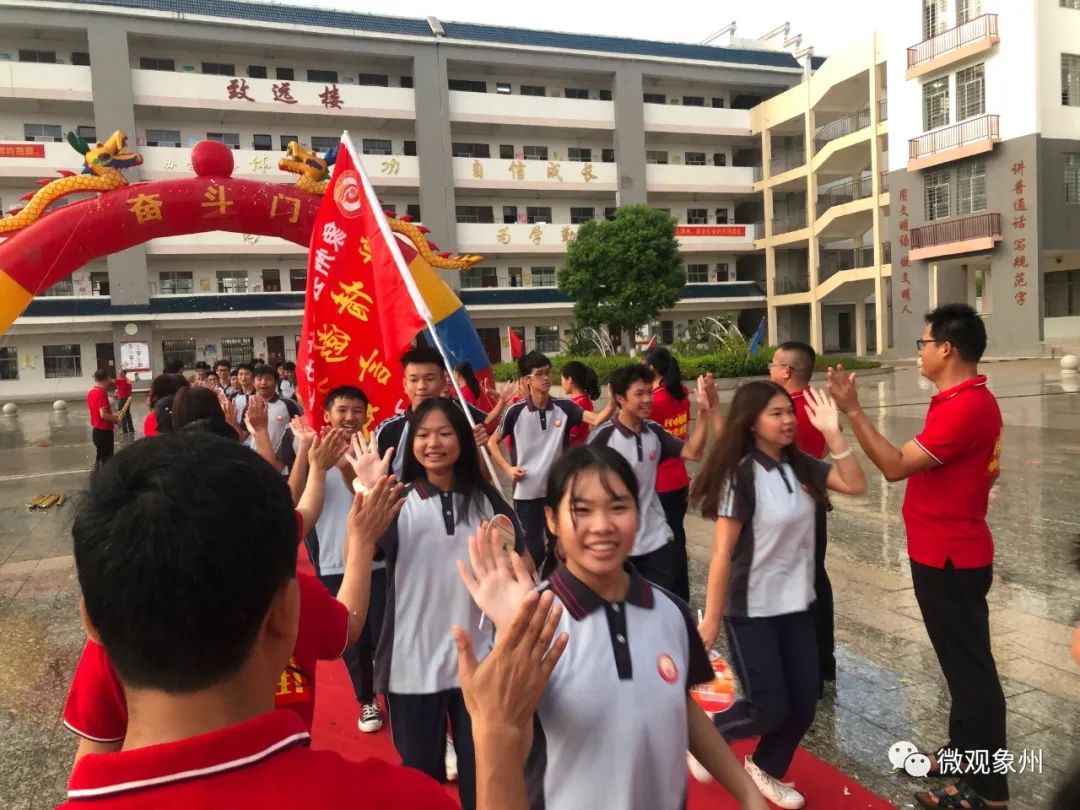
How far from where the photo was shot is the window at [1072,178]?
21062 mm

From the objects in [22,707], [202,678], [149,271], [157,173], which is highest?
[157,173]

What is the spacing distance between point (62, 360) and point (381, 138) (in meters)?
14.0

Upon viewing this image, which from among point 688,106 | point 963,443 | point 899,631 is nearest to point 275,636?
point 963,443

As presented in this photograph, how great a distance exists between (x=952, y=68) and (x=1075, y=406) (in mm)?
14708

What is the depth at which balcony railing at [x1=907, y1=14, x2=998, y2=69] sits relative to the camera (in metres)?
21.1

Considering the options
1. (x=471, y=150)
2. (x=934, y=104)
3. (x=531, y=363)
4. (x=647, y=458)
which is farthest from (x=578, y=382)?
(x=471, y=150)

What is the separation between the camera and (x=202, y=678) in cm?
87

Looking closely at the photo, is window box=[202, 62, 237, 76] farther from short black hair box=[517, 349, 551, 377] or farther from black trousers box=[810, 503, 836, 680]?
black trousers box=[810, 503, 836, 680]

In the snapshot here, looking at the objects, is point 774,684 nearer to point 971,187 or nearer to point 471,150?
point 971,187

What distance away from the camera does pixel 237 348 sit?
28.7 metres

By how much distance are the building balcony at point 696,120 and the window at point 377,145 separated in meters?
10.5

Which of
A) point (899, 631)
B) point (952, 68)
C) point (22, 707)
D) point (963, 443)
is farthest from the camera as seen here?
point (952, 68)

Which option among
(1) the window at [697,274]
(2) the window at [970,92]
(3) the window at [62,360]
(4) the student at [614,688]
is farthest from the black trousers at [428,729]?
(1) the window at [697,274]

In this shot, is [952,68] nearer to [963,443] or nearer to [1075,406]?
[1075,406]
